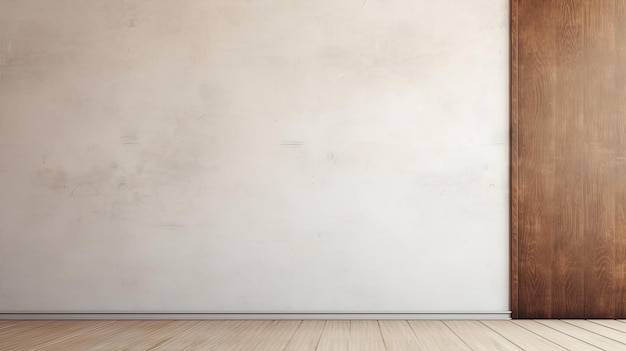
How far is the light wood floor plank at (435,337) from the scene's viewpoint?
2644 mm

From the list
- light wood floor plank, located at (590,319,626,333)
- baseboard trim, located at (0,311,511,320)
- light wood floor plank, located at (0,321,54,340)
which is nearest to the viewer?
light wood floor plank, located at (0,321,54,340)

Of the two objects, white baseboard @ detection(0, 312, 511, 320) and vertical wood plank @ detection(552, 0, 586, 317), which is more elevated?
vertical wood plank @ detection(552, 0, 586, 317)

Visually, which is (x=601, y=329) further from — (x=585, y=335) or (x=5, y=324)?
(x=5, y=324)

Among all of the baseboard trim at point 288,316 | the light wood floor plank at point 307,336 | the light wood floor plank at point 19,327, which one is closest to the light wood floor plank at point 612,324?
the baseboard trim at point 288,316

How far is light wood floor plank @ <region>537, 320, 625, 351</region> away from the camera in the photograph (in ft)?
8.69

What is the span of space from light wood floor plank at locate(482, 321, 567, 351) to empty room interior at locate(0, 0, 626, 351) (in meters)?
0.19

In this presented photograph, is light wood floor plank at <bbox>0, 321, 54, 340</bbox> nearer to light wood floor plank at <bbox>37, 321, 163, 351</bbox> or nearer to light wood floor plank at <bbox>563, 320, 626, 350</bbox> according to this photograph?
light wood floor plank at <bbox>37, 321, 163, 351</bbox>

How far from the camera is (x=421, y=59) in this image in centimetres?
346

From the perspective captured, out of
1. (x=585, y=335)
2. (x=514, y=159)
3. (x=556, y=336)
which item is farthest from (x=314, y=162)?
(x=585, y=335)

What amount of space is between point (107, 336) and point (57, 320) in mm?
653

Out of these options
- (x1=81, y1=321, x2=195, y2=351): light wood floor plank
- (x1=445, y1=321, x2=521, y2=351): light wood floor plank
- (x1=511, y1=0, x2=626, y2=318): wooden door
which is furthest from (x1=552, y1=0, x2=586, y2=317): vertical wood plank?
(x1=81, y1=321, x2=195, y2=351): light wood floor plank

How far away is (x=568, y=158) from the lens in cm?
343

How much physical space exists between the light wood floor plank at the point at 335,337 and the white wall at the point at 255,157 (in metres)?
0.18

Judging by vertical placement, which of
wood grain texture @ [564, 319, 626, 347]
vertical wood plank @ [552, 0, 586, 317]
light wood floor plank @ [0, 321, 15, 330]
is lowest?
light wood floor plank @ [0, 321, 15, 330]
